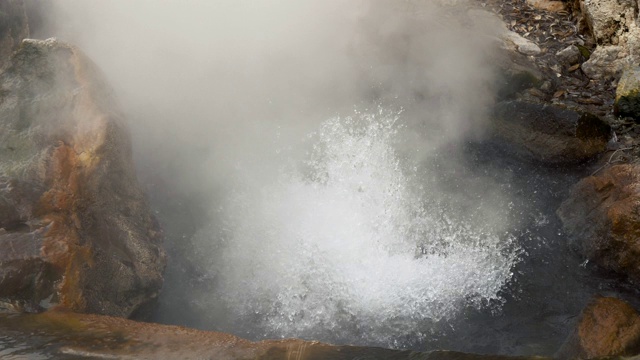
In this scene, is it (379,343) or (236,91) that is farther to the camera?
(236,91)

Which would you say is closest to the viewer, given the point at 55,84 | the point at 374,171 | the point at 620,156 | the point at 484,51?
the point at 55,84

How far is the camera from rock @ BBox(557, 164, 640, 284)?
3.36 m

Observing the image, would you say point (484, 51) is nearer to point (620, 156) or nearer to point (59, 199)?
point (620, 156)

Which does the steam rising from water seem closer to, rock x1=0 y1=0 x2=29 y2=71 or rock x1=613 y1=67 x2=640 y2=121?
rock x1=0 y1=0 x2=29 y2=71

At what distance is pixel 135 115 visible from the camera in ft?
14.8

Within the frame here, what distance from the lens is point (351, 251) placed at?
3.87 meters

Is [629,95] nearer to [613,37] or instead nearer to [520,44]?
[613,37]

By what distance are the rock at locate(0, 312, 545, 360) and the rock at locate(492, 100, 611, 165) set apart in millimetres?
2027

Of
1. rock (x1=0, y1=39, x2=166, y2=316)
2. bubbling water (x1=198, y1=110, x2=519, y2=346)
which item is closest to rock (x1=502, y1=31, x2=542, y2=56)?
bubbling water (x1=198, y1=110, x2=519, y2=346)

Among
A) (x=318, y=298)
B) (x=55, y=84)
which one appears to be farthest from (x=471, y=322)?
(x=55, y=84)

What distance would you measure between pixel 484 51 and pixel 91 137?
3.22 metres

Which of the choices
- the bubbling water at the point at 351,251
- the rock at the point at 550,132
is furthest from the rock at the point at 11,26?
the rock at the point at 550,132

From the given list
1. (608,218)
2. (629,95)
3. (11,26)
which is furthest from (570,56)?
(11,26)

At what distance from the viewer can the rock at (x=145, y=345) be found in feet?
8.43
